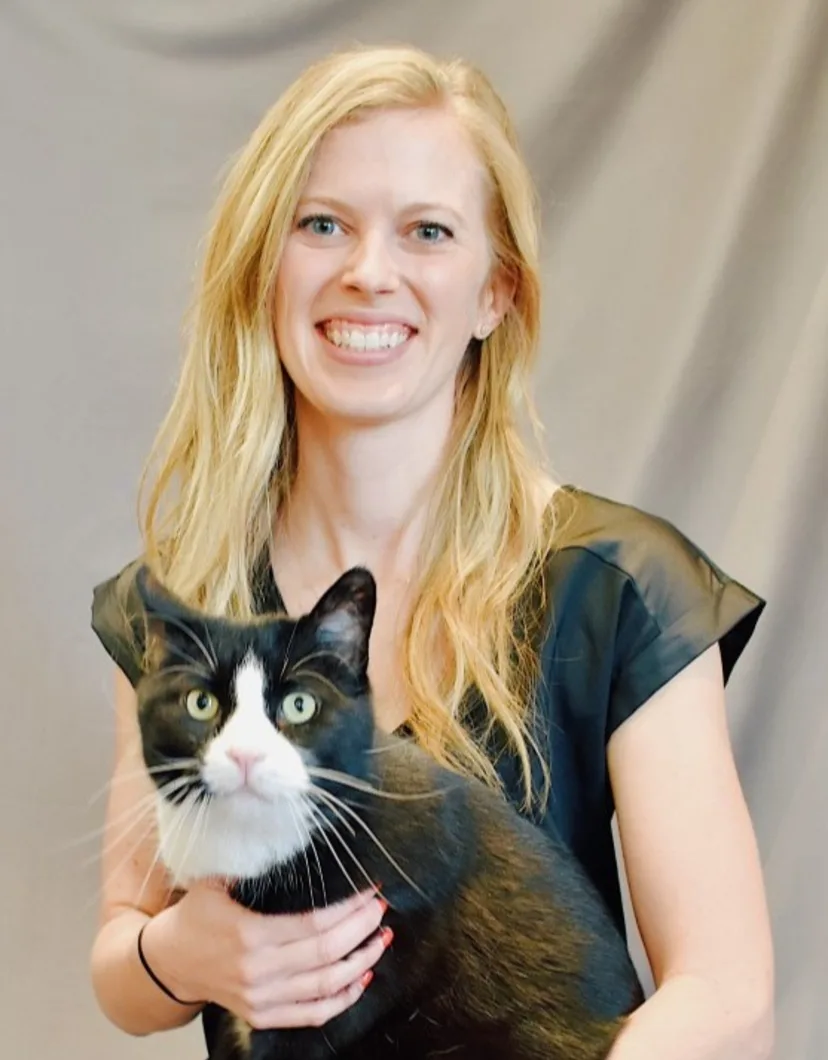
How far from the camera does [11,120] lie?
1362 mm

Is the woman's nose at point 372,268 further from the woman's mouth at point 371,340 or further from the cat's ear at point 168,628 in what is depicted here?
the cat's ear at point 168,628

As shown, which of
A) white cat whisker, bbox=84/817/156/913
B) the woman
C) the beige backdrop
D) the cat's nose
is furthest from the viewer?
the beige backdrop

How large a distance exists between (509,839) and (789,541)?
0.62 meters

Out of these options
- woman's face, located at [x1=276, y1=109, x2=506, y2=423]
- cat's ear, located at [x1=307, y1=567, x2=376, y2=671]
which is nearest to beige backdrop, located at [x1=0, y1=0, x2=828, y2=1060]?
woman's face, located at [x1=276, y1=109, x2=506, y2=423]

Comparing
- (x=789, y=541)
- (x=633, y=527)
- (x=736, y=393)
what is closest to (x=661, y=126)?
(x=736, y=393)

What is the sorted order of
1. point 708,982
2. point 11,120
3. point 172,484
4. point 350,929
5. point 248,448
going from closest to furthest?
point 350,929
point 708,982
point 248,448
point 172,484
point 11,120

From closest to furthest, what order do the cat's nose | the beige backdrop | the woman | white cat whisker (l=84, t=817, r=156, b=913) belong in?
the cat's nose → white cat whisker (l=84, t=817, r=156, b=913) → the woman → the beige backdrop

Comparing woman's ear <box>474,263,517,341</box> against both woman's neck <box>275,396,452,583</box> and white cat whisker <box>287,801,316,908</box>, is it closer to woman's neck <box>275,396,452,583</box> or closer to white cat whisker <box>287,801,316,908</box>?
woman's neck <box>275,396,452,583</box>

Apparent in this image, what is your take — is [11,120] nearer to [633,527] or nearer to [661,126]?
[661,126]

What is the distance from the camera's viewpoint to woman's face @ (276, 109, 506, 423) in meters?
0.83

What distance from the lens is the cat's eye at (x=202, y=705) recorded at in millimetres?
631

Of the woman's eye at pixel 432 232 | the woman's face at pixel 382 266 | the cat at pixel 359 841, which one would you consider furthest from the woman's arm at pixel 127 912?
the woman's eye at pixel 432 232

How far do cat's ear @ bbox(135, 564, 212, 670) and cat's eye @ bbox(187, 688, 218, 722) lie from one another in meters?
0.02

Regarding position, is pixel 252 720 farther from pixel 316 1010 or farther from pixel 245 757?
pixel 316 1010
